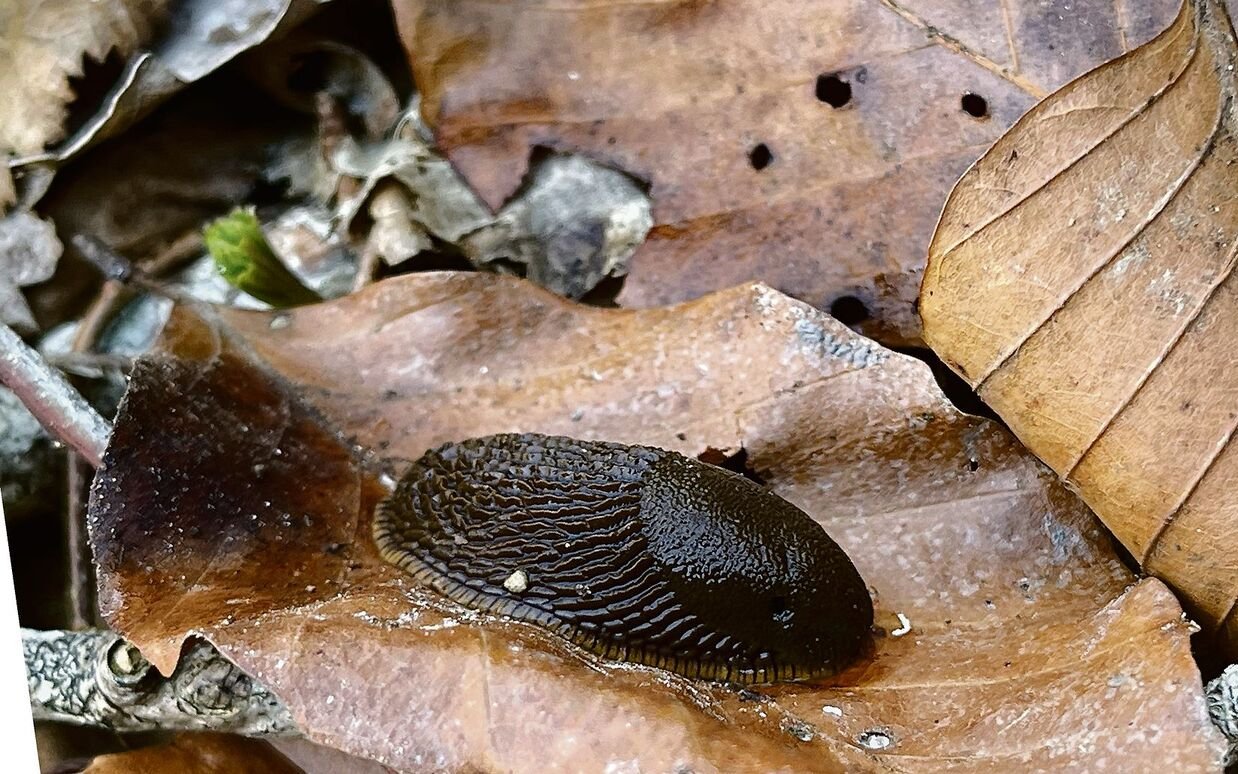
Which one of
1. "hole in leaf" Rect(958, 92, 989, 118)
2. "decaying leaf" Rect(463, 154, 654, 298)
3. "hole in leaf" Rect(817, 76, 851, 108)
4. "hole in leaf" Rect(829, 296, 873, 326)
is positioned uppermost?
"hole in leaf" Rect(817, 76, 851, 108)

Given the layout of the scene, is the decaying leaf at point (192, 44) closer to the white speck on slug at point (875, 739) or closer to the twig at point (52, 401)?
the twig at point (52, 401)

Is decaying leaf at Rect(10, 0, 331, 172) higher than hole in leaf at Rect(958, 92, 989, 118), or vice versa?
decaying leaf at Rect(10, 0, 331, 172)

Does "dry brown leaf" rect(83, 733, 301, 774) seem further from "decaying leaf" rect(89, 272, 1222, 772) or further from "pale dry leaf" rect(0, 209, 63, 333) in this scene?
"pale dry leaf" rect(0, 209, 63, 333)

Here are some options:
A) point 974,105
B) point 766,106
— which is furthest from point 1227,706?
point 766,106

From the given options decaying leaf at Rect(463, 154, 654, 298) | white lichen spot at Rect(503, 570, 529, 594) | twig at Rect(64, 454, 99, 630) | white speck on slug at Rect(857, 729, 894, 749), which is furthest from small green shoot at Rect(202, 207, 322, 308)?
white speck on slug at Rect(857, 729, 894, 749)

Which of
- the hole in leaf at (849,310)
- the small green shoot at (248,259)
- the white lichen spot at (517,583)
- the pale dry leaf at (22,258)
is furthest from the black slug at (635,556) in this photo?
the pale dry leaf at (22,258)

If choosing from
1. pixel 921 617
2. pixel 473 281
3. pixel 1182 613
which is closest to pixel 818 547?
pixel 921 617

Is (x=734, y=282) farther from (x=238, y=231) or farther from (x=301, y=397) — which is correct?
(x=238, y=231)
